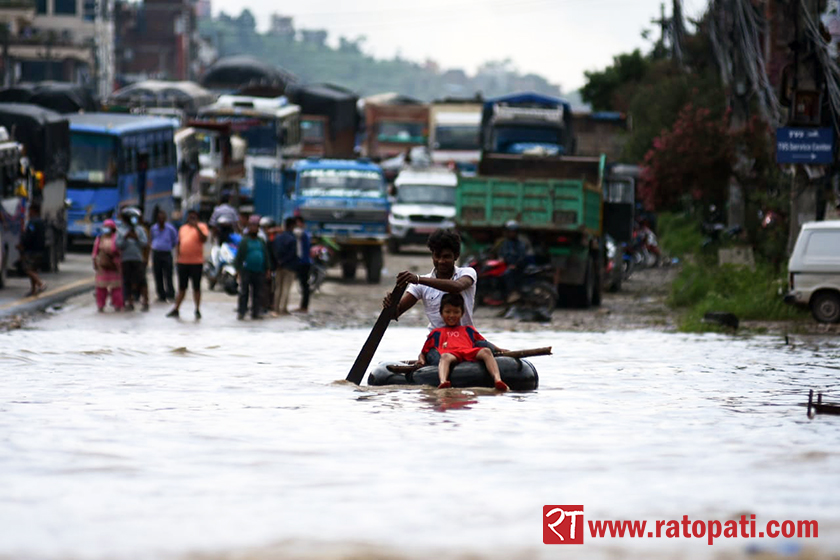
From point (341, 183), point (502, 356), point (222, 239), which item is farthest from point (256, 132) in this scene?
point (502, 356)

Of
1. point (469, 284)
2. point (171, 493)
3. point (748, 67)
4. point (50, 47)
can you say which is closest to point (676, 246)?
point (748, 67)

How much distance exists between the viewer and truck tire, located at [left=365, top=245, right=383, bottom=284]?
3344cm

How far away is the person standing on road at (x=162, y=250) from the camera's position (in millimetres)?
25984

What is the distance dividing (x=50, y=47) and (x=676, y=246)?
67401 mm

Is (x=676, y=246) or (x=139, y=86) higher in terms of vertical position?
(x=139, y=86)

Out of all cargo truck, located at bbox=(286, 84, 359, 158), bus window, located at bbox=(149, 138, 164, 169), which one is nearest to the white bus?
cargo truck, located at bbox=(286, 84, 359, 158)

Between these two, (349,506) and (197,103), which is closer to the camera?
(349,506)

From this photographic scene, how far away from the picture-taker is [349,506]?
8.43m

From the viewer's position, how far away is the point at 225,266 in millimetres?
29250

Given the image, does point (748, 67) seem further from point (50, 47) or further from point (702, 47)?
point (50, 47)

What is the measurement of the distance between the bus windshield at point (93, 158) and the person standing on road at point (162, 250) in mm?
12439

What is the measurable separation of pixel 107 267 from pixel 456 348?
11.8m

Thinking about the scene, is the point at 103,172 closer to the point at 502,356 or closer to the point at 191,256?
the point at 191,256

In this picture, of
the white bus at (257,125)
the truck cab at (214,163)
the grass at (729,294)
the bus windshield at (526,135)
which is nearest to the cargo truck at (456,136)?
the white bus at (257,125)
